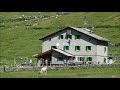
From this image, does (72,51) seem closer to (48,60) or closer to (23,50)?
(48,60)

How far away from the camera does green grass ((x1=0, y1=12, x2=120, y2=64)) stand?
4070 inches

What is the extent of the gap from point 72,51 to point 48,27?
2736 inches

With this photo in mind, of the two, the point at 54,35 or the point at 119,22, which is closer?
the point at 54,35

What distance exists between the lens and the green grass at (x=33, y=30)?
103 metres

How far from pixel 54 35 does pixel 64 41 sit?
6.79ft

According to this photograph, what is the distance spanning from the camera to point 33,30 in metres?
132

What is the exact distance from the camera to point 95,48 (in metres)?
67.2
